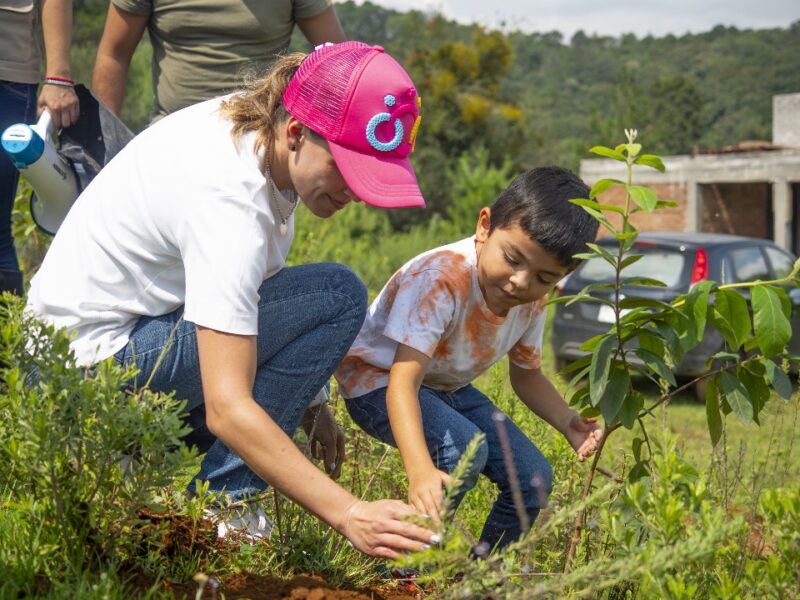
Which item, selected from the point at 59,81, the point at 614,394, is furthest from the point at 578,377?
the point at 59,81

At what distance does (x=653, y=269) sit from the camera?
987 cm

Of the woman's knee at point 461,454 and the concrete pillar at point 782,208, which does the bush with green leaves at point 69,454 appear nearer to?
the woman's knee at point 461,454

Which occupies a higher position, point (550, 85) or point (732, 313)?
point (732, 313)

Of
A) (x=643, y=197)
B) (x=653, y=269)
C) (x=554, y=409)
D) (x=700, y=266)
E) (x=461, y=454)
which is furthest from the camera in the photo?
(x=653, y=269)

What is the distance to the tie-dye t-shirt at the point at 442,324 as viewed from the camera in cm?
285

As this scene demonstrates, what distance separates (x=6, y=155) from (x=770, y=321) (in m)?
2.55

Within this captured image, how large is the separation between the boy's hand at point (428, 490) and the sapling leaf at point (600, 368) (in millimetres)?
401

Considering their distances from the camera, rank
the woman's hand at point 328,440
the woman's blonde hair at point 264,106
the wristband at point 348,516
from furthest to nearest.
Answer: the woman's hand at point 328,440, the woman's blonde hair at point 264,106, the wristband at point 348,516

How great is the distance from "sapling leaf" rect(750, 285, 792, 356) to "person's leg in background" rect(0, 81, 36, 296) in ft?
8.03

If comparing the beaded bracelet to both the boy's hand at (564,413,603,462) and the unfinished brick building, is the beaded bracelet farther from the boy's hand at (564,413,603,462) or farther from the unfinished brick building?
the unfinished brick building

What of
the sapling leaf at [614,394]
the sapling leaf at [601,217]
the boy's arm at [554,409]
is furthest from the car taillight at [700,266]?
the sapling leaf at [601,217]

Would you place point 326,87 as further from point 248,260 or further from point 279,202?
point 248,260

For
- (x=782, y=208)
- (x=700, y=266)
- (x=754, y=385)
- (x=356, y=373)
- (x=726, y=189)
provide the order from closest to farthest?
(x=754, y=385) < (x=356, y=373) < (x=700, y=266) < (x=782, y=208) < (x=726, y=189)

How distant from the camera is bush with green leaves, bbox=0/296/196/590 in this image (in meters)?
1.96
